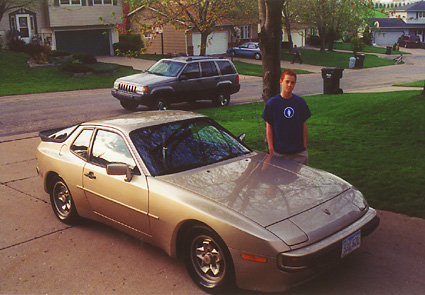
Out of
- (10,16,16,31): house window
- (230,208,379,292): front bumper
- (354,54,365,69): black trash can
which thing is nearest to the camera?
(230,208,379,292): front bumper

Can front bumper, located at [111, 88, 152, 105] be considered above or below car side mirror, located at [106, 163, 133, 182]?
below

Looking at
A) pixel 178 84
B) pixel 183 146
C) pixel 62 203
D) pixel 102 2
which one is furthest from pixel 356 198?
pixel 102 2

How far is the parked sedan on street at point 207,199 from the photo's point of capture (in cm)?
416

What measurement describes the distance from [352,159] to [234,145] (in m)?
3.61

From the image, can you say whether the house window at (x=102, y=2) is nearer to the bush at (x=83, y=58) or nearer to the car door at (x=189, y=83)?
the bush at (x=83, y=58)

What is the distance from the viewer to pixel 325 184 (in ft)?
16.9

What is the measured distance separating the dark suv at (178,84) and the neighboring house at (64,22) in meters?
24.7

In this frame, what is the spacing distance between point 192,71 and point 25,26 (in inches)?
1238

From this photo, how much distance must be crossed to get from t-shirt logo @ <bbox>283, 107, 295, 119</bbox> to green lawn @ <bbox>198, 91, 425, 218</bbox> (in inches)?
71.8

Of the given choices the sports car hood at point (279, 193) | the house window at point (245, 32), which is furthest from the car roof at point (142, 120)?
the house window at point (245, 32)

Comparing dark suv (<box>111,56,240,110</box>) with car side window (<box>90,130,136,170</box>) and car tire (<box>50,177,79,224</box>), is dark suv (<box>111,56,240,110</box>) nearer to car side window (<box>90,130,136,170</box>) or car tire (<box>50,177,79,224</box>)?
car tire (<box>50,177,79,224</box>)

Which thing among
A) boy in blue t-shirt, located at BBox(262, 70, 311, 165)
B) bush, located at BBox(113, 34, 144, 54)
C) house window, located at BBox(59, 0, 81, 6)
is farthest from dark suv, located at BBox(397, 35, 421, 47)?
boy in blue t-shirt, located at BBox(262, 70, 311, 165)

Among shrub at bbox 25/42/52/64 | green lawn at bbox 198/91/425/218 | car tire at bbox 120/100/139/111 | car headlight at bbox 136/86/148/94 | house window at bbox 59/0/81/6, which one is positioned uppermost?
house window at bbox 59/0/81/6

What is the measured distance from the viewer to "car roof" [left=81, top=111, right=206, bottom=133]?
5767mm
